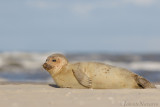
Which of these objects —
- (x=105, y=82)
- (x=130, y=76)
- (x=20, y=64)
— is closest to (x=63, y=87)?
(x=105, y=82)

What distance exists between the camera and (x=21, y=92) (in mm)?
5359

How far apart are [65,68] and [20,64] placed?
16539mm

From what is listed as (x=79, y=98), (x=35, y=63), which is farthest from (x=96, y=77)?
(x=35, y=63)

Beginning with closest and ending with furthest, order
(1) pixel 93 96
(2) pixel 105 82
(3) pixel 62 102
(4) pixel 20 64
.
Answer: (3) pixel 62 102, (1) pixel 93 96, (2) pixel 105 82, (4) pixel 20 64

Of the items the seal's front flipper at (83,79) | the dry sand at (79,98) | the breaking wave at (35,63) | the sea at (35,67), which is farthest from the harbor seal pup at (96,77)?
the breaking wave at (35,63)

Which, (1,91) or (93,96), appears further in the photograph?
(1,91)

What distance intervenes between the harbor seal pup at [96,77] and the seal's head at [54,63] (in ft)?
0.11

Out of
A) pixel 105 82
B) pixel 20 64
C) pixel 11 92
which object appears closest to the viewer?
pixel 11 92

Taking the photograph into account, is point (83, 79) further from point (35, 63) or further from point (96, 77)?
point (35, 63)

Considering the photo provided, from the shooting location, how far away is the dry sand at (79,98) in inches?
180

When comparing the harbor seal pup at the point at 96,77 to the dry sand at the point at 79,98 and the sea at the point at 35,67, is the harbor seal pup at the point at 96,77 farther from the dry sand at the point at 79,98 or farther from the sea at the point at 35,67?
the sea at the point at 35,67

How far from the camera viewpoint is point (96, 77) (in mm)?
6027

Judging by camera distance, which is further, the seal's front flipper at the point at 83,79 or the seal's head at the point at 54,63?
the seal's head at the point at 54,63

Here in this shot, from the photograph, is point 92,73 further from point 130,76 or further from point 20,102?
point 20,102
